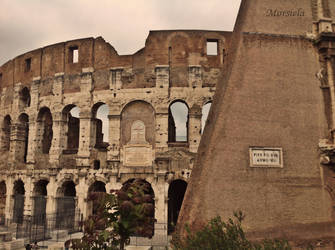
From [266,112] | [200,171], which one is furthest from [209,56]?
[200,171]

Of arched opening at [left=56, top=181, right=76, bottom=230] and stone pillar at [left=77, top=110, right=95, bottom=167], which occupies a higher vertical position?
stone pillar at [left=77, top=110, right=95, bottom=167]

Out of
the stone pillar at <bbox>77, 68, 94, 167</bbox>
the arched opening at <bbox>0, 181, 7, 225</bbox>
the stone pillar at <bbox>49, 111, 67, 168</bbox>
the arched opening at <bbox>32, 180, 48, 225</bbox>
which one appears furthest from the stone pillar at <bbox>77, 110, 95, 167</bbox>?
the arched opening at <bbox>0, 181, 7, 225</bbox>

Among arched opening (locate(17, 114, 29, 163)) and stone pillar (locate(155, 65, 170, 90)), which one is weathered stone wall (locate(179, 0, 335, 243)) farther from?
arched opening (locate(17, 114, 29, 163))

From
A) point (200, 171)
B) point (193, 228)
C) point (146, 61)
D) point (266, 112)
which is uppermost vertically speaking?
point (146, 61)

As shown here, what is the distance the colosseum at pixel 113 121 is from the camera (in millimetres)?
15961

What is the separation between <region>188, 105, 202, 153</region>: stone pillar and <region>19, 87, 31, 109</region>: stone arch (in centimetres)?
1101

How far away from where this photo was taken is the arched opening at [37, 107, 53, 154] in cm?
1877

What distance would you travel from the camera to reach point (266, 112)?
356 inches

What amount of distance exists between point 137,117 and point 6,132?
33.3 ft

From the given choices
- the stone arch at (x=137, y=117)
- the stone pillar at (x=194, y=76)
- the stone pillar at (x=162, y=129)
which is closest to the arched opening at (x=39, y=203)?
the stone arch at (x=137, y=117)

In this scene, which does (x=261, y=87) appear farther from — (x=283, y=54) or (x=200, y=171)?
(x=200, y=171)

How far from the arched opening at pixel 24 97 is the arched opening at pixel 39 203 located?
206 inches

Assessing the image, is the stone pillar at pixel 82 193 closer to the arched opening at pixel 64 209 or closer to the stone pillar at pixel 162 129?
the arched opening at pixel 64 209

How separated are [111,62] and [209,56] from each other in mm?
5223
